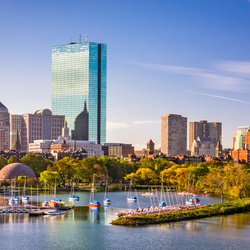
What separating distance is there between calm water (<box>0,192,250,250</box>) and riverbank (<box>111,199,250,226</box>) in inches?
73.7

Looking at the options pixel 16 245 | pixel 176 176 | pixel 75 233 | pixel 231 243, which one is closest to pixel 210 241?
pixel 231 243

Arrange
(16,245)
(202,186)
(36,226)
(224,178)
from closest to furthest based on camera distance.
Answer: (16,245), (36,226), (224,178), (202,186)

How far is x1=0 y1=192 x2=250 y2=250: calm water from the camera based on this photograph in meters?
62.7

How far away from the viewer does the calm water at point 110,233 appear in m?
62.7

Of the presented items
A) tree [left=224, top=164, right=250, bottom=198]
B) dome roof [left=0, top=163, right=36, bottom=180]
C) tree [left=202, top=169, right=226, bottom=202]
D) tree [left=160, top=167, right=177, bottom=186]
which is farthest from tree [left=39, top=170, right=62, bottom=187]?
tree [left=224, top=164, right=250, bottom=198]

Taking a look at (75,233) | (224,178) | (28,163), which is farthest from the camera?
(28,163)

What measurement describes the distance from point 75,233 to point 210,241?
46.1ft

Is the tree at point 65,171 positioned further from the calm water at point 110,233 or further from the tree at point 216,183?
the calm water at point 110,233

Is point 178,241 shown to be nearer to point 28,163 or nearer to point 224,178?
point 224,178

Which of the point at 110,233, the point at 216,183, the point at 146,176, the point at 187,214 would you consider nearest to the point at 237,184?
→ the point at 216,183

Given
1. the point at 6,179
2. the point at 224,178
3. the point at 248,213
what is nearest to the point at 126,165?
the point at 6,179

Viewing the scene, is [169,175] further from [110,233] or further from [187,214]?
[110,233]

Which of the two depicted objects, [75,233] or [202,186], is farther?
[202,186]

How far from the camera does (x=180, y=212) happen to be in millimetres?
82875
